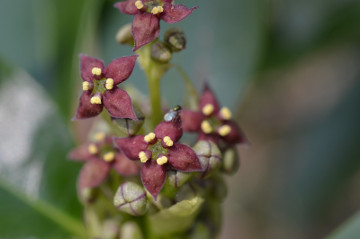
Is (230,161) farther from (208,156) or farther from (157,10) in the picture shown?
(157,10)

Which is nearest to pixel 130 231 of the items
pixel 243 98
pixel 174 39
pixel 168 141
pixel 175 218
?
pixel 175 218

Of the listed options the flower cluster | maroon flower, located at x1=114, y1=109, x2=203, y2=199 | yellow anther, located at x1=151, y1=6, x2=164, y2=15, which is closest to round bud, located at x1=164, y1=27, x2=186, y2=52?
the flower cluster

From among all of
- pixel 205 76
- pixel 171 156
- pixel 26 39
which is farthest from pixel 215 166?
pixel 26 39

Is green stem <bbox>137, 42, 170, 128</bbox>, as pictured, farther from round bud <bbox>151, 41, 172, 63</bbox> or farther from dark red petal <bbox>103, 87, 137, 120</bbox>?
dark red petal <bbox>103, 87, 137, 120</bbox>

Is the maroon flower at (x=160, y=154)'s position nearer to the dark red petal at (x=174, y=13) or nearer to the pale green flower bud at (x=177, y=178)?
the pale green flower bud at (x=177, y=178)

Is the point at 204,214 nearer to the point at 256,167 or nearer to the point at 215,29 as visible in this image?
the point at 215,29

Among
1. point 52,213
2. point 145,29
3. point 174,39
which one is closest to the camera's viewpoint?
point 145,29

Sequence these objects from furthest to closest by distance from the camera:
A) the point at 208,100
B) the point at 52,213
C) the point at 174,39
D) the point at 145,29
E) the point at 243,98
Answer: the point at 243,98, the point at 52,213, the point at 208,100, the point at 174,39, the point at 145,29
